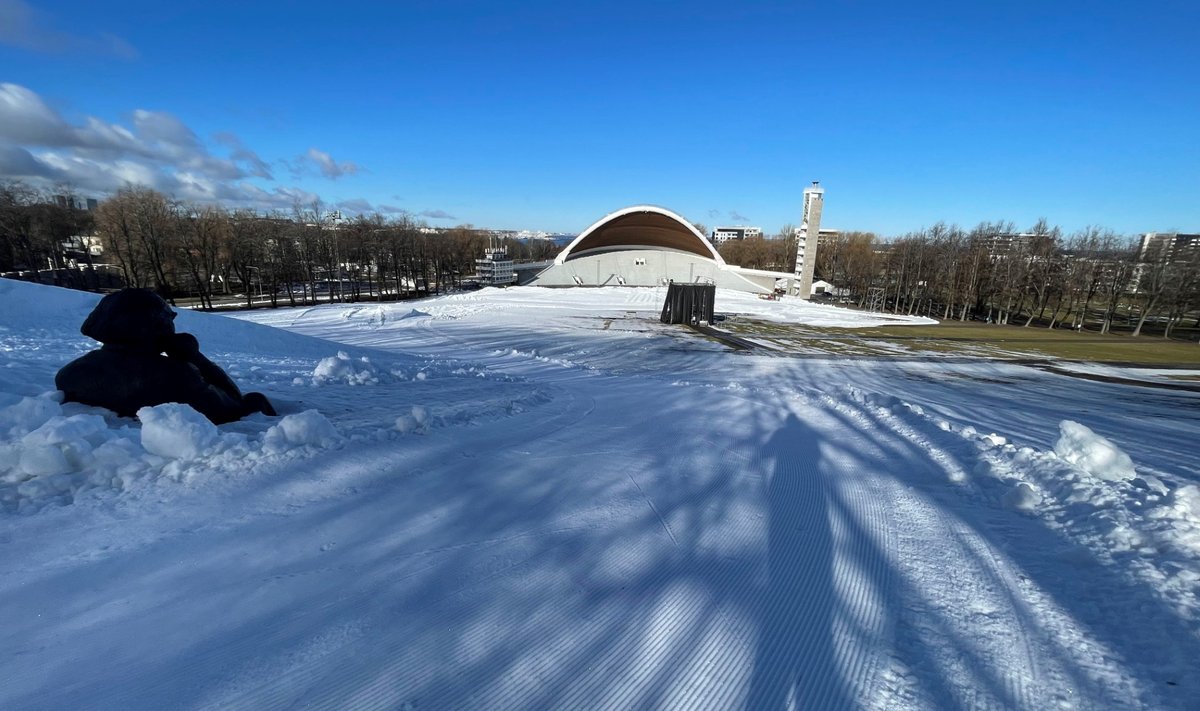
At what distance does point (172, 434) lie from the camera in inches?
159

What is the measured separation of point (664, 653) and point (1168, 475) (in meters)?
6.99

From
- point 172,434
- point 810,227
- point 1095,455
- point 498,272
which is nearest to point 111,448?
point 172,434

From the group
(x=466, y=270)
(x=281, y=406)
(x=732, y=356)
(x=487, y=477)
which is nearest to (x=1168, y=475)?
(x=487, y=477)

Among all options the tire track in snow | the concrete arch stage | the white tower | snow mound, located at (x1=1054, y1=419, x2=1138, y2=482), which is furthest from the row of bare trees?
the tire track in snow

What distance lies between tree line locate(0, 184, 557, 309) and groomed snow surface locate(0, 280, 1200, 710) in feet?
132

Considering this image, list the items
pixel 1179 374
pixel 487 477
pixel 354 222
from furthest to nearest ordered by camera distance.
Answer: pixel 354 222 → pixel 1179 374 → pixel 487 477

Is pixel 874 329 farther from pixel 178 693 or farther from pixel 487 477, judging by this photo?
pixel 178 693

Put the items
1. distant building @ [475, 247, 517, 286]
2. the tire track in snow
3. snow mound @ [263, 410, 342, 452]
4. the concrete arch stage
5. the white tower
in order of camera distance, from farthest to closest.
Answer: the concrete arch stage < distant building @ [475, 247, 517, 286] < the white tower < snow mound @ [263, 410, 342, 452] < the tire track in snow

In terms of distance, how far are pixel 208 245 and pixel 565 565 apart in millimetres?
52442

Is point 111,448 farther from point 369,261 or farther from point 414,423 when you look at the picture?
point 369,261

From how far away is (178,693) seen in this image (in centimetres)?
212

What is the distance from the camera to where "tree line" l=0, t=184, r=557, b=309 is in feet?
120

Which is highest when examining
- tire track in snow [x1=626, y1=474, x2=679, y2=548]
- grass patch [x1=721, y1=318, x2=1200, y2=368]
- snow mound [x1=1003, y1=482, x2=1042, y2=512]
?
snow mound [x1=1003, y1=482, x2=1042, y2=512]

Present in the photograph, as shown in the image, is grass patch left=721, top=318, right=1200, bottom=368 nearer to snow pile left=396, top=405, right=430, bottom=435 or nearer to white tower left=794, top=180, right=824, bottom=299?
snow pile left=396, top=405, right=430, bottom=435
